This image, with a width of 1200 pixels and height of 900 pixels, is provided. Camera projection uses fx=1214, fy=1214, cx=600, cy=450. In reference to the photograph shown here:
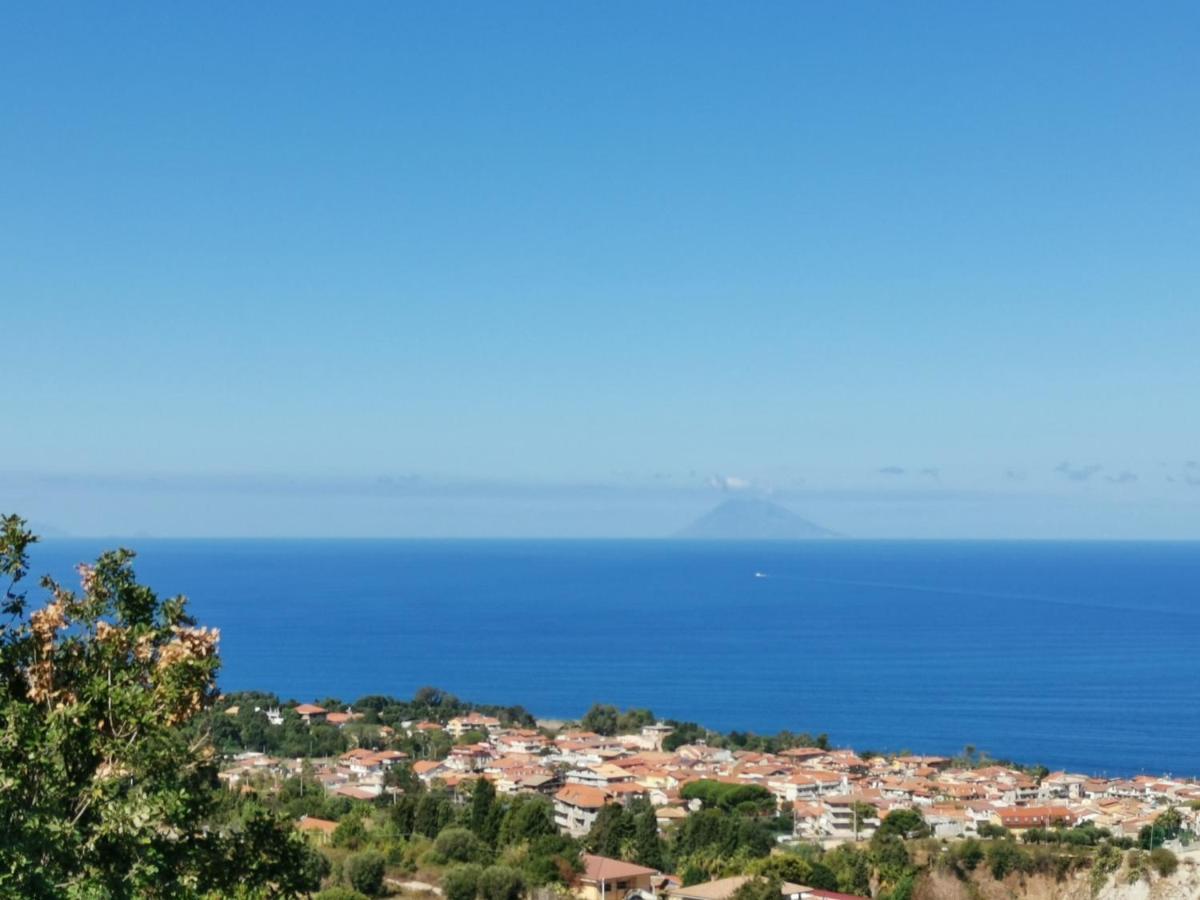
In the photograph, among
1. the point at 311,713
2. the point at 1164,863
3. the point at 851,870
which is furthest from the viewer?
the point at 311,713

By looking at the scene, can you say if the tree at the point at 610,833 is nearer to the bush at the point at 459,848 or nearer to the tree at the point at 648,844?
the tree at the point at 648,844

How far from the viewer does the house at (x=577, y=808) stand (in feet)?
101

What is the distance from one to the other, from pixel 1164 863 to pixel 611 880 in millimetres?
9484

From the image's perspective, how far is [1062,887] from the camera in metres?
21.1

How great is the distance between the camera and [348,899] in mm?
16969

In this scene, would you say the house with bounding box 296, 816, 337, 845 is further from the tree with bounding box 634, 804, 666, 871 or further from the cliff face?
the cliff face

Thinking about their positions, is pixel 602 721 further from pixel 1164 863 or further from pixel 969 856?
pixel 1164 863

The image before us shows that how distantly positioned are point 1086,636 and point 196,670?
86155 mm

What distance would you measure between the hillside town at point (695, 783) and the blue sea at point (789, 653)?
7.12m

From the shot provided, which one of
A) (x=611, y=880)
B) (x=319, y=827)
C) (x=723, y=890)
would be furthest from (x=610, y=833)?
(x=319, y=827)

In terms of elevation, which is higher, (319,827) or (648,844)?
(319,827)

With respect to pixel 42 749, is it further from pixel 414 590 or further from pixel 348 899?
pixel 414 590

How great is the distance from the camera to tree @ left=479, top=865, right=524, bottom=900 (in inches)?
759

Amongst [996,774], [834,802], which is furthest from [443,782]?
[996,774]
